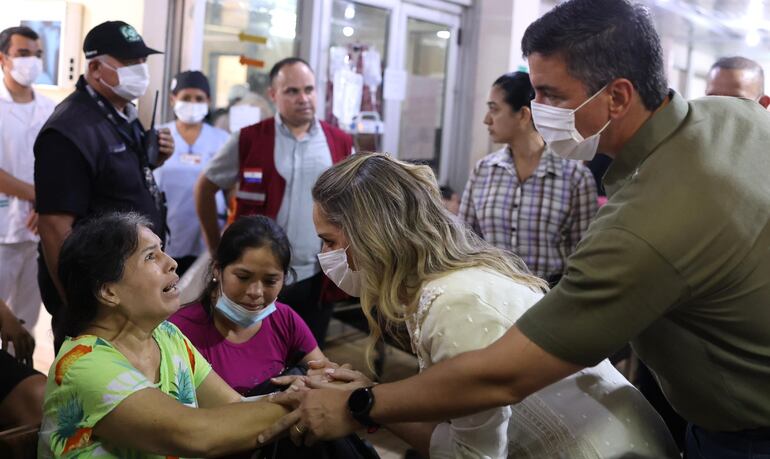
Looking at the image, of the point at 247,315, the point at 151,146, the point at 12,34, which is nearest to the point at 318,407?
the point at 247,315

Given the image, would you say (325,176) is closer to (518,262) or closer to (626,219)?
(518,262)

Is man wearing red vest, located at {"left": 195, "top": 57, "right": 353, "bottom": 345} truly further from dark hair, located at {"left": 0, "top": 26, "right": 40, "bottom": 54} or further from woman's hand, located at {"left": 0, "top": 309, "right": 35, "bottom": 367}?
dark hair, located at {"left": 0, "top": 26, "right": 40, "bottom": 54}

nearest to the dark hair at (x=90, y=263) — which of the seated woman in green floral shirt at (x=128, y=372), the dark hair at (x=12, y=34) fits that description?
the seated woman in green floral shirt at (x=128, y=372)

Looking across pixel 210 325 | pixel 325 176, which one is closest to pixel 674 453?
pixel 325 176

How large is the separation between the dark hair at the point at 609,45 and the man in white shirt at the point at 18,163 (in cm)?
284

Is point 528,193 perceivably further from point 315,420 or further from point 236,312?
point 315,420

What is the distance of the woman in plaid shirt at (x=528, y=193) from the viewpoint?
3.05 metres

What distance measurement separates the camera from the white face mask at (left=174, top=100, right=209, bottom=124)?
3899 millimetres

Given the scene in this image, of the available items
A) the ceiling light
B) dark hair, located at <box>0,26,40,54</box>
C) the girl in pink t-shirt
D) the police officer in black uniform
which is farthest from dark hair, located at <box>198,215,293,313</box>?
the ceiling light

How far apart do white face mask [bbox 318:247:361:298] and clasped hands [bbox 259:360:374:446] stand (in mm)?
187

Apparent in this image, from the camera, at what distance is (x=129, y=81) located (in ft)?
9.19

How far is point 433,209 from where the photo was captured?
1.60 meters

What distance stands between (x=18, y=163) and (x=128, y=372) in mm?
2504

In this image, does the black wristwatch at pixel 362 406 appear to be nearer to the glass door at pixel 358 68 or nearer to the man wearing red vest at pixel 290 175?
the man wearing red vest at pixel 290 175
